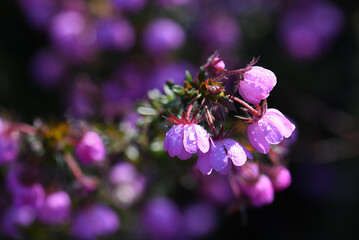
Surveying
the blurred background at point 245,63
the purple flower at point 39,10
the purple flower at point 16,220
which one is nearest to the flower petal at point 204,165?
the purple flower at point 16,220

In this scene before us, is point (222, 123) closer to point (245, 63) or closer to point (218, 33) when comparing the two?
point (245, 63)

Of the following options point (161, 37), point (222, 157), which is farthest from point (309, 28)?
point (222, 157)

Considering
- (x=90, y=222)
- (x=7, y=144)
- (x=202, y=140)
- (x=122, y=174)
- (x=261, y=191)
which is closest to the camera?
(x=202, y=140)

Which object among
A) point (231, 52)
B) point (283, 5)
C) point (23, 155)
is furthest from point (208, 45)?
point (23, 155)

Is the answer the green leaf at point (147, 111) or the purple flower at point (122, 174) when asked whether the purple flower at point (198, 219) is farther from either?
the green leaf at point (147, 111)

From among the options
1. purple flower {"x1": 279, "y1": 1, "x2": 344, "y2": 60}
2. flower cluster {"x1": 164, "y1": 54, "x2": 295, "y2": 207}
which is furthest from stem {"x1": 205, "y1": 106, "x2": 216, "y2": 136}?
purple flower {"x1": 279, "y1": 1, "x2": 344, "y2": 60}
